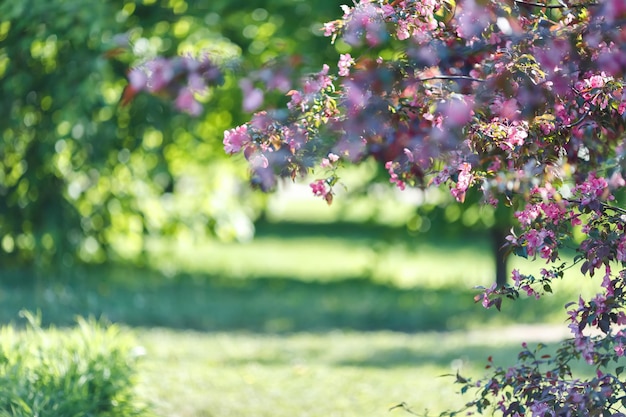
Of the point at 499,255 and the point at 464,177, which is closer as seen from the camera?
the point at 464,177

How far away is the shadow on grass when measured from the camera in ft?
28.0

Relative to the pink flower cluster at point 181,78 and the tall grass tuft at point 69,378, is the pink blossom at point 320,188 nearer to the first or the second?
the pink flower cluster at point 181,78

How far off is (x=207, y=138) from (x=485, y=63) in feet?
24.4

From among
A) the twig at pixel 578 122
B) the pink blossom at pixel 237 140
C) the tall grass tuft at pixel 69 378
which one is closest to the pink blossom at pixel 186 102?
the pink blossom at pixel 237 140

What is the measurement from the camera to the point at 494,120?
10.8ft

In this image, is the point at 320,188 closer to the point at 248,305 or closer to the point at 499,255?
the point at 248,305

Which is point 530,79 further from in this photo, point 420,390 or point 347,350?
point 347,350

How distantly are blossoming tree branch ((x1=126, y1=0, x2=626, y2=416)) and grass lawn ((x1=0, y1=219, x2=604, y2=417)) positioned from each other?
232 centimetres

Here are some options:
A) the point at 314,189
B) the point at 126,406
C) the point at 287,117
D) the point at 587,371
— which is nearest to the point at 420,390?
the point at 587,371

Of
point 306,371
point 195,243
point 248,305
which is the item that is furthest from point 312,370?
point 195,243

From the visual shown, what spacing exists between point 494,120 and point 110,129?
6188 mm

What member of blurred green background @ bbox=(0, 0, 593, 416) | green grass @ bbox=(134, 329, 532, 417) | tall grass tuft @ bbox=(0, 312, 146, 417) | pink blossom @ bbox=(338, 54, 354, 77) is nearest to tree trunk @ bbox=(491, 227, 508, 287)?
blurred green background @ bbox=(0, 0, 593, 416)

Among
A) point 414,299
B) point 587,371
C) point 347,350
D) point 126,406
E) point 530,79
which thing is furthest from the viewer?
point 414,299

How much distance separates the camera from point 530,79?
10.0 ft
